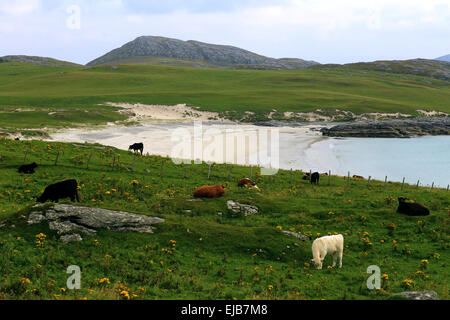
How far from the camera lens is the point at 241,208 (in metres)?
22.4

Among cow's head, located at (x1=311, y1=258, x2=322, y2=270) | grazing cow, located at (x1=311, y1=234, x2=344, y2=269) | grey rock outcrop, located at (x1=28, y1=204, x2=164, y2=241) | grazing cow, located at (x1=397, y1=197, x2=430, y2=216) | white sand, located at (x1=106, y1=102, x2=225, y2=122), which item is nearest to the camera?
grey rock outcrop, located at (x1=28, y1=204, x2=164, y2=241)

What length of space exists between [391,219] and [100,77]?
6144 inches

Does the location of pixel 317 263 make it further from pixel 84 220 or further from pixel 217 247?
pixel 84 220

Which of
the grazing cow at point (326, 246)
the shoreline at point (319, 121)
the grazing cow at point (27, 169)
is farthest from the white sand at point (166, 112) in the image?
the grazing cow at point (326, 246)

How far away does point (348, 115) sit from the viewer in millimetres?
120562

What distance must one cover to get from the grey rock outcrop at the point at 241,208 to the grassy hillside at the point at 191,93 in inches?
2390

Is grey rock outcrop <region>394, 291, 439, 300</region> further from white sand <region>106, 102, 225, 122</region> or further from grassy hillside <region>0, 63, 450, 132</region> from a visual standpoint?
white sand <region>106, 102, 225, 122</region>

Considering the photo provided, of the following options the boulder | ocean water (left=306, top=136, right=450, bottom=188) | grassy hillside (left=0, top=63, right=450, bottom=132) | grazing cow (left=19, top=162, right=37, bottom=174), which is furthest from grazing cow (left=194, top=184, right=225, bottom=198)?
grassy hillside (left=0, top=63, right=450, bottom=132)

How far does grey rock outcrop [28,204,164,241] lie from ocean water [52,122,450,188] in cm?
3461

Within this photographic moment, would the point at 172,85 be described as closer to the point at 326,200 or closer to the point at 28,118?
the point at 28,118

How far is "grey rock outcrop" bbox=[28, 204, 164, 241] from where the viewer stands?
49.5ft

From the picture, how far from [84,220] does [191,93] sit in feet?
399

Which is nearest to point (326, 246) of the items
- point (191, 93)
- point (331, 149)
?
point (331, 149)
